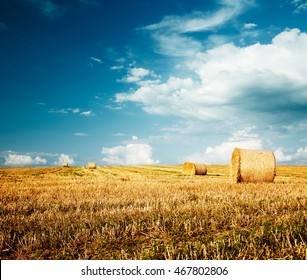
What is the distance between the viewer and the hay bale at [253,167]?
648 inches

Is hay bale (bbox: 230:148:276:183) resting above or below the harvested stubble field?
above

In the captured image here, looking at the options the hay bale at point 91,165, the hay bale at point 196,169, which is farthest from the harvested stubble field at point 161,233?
the hay bale at point 91,165

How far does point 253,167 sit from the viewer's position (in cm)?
1664

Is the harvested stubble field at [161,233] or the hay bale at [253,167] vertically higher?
the hay bale at [253,167]

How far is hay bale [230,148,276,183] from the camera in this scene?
16453mm

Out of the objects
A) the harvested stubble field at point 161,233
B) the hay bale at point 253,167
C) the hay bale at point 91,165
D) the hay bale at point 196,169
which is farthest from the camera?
the hay bale at point 91,165

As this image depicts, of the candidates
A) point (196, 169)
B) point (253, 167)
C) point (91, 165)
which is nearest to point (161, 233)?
point (253, 167)

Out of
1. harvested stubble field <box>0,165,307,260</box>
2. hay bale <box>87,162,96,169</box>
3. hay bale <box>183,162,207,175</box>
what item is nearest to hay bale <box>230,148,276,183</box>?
harvested stubble field <box>0,165,307,260</box>

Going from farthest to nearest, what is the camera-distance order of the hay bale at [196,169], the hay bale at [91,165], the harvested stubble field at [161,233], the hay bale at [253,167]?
the hay bale at [91,165] → the hay bale at [196,169] → the hay bale at [253,167] → the harvested stubble field at [161,233]

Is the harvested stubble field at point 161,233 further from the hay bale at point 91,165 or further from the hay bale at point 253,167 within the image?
the hay bale at point 91,165

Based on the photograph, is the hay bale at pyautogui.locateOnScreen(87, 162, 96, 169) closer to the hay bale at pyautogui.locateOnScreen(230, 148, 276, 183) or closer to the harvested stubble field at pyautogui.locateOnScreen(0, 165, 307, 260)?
the hay bale at pyautogui.locateOnScreen(230, 148, 276, 183)

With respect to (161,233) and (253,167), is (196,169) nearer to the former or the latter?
(253,167)

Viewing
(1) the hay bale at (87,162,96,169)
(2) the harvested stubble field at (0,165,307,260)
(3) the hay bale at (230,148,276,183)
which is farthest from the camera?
(1) the hay bale at (87,162,96,169)
